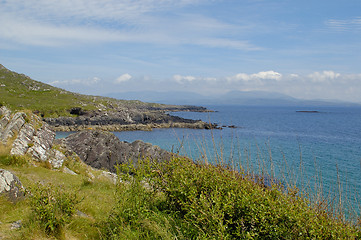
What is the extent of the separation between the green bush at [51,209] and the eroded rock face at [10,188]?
2.11 m

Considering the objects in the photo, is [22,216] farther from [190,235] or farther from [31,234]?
[190,235]

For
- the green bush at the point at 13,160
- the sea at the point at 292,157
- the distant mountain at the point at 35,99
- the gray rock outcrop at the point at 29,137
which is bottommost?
the sea at the point at 292,157

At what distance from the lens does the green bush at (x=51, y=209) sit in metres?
7.14

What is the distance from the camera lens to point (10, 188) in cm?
915

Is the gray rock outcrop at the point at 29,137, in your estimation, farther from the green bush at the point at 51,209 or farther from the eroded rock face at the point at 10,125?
the green bush at the point at 51,209

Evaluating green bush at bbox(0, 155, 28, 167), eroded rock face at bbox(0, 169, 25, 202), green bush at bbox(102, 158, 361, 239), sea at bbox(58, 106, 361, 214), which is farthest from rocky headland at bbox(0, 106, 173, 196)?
sea at bbox(58, 106, 361, 214)

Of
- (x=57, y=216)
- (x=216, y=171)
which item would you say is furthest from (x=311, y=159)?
(x=57, y=216)

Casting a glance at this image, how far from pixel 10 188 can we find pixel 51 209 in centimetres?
310

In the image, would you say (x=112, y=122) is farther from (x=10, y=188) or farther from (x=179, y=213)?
(x=179, y=213)

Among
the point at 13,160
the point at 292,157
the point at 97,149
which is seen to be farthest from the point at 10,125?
the point at 292,157

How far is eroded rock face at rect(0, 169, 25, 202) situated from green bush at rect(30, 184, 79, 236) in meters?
2.11

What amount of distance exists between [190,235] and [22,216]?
4.87 metres

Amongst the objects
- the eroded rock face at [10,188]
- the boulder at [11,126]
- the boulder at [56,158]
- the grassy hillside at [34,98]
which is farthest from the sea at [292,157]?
the grassy hillside at [34,98]

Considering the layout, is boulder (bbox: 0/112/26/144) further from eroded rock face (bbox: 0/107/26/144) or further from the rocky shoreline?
the rocky shoreline
